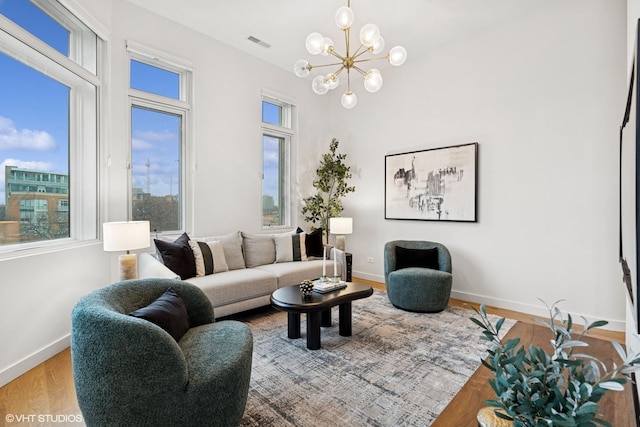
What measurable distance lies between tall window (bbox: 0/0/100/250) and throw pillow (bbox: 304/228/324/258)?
8.35 ft

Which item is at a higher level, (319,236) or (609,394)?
(319,236)

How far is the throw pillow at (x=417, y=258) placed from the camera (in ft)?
13.4

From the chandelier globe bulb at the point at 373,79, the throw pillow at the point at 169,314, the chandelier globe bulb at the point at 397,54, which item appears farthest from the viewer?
the chandelier globe bulb at the point at 373,79

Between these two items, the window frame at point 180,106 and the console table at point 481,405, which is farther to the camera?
the window frame at point 180,106

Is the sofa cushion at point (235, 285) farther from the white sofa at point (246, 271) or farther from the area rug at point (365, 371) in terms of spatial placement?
the area rug at point (365, 371)

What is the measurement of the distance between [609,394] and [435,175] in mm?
3536

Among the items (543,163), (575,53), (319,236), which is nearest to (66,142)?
(319,236)

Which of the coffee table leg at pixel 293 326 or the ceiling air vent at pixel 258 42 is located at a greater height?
the ceiling air vent at pixel 258 42

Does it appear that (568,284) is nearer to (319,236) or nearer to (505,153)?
(505,153)

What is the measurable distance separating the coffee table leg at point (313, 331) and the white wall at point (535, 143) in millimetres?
2461

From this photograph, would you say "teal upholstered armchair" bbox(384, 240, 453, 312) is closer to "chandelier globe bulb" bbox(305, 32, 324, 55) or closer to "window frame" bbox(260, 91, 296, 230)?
"window frame" bbox(260, 91, 296, 230)

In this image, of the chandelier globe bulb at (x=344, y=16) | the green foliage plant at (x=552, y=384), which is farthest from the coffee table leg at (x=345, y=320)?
the chandelier globe bulb at (x=344, y=16)

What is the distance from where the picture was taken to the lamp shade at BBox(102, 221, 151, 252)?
105 inches

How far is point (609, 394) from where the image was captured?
118cm
